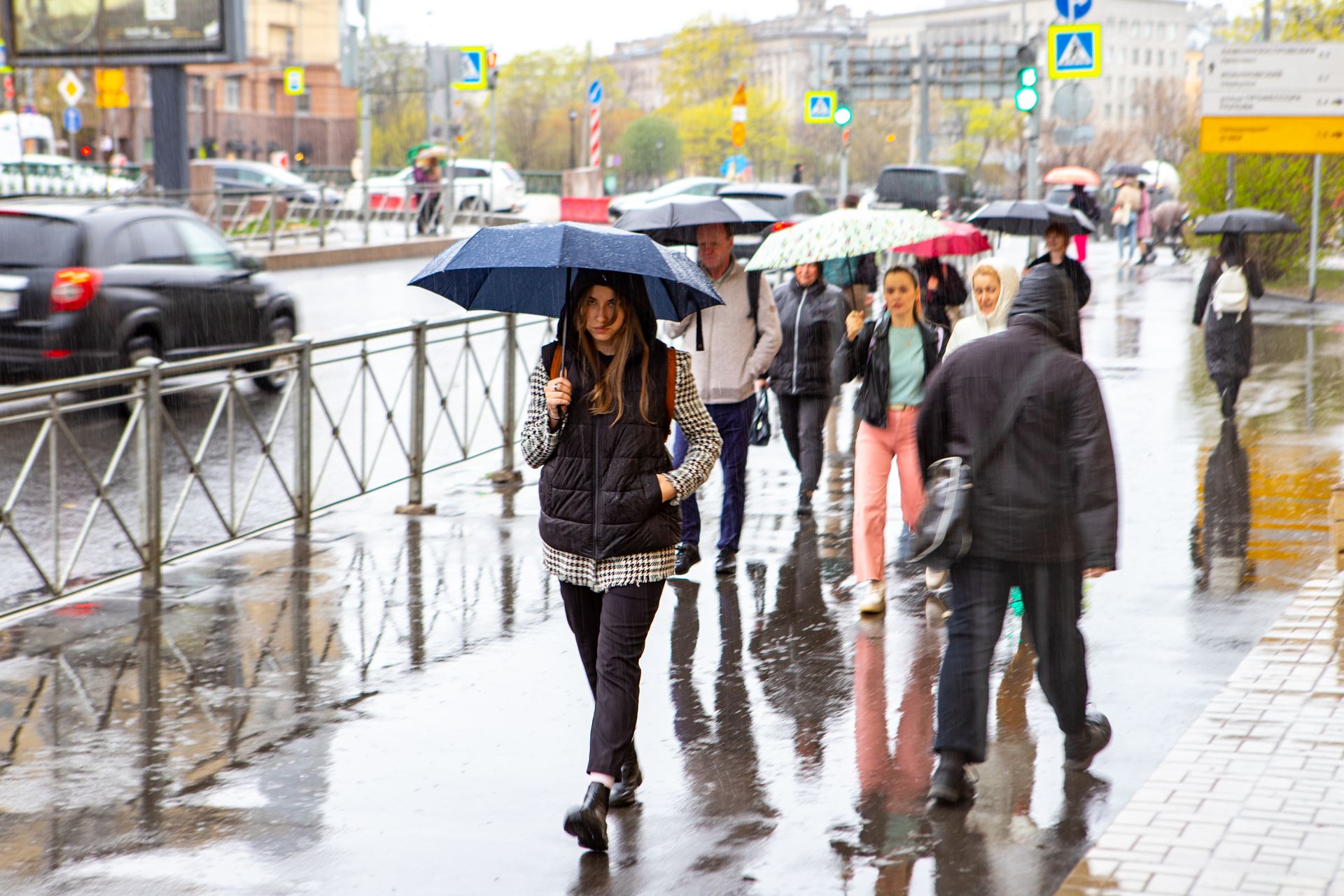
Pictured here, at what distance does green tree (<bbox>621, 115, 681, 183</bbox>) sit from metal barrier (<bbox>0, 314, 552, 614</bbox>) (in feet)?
203

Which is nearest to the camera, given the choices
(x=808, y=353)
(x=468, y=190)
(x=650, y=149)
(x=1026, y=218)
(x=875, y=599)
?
(x=875, y=599)

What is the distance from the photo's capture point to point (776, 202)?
1141 inches

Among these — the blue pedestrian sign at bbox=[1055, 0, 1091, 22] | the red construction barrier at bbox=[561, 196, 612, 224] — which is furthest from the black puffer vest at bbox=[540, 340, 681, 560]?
the red construction barrier at bbox=[561, 196, 612, 224]

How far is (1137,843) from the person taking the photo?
182 inches

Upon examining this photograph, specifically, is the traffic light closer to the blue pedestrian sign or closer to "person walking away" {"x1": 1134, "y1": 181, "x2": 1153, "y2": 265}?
the blue pedestrian sign

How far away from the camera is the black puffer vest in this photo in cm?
472

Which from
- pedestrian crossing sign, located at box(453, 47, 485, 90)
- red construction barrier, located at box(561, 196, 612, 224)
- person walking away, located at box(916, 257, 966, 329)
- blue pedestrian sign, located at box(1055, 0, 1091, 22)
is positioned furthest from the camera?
red construction barrier, located at box(561, 196, 612, 224)

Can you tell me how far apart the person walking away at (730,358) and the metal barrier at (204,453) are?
86.4 inches

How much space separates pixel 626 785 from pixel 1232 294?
30.7ft

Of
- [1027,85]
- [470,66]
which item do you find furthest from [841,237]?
[470,66]

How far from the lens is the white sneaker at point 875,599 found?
739 cm

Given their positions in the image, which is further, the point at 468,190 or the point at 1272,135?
the point at 468,190

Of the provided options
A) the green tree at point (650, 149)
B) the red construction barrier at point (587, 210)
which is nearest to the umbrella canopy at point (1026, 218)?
the red construction barrier at point (587, 210)

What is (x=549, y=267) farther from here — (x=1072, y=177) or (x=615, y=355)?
(x=1072, y=177)
